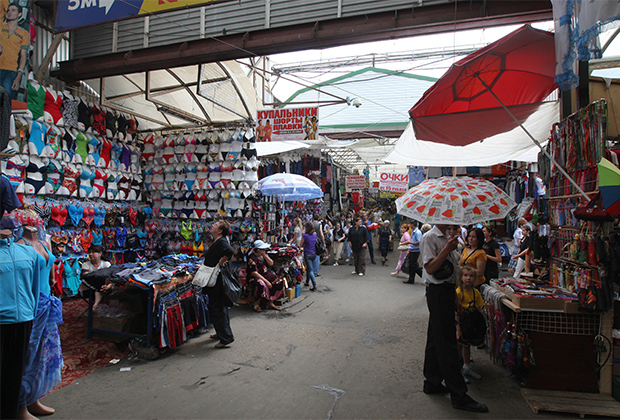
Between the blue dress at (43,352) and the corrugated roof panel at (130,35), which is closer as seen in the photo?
the blue dress at (43,352)

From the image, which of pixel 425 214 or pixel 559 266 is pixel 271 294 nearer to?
pixel 425 214

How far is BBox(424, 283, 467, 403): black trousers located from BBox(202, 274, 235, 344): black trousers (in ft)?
9.93

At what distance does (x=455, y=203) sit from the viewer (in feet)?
14.1

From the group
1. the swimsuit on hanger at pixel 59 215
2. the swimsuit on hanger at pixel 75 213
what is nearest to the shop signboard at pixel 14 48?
the swimsuit on hanger at pixel 59 215

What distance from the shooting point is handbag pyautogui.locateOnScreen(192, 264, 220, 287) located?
5.40 meters

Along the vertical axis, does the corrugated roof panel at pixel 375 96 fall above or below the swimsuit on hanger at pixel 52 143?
above

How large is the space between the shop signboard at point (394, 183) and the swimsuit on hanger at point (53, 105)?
47.3 ft

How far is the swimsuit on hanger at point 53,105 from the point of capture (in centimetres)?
725

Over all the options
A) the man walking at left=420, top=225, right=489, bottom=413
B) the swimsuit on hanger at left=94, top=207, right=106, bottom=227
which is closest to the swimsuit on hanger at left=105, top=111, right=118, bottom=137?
the swimsuit on hanger at left=94, top=207, right=106, bottom=227

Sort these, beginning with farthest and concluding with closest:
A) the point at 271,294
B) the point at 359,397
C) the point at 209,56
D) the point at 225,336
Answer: the point at 271,294, the point at 209,56, the point at 225,336, the point at 359,397

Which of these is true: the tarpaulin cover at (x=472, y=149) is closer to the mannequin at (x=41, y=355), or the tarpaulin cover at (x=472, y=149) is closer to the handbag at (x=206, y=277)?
the handbag at (x=206, y=277)

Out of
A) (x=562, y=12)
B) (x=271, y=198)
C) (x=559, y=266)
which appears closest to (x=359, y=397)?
(x=559, y=266)

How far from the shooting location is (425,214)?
13.8 ft

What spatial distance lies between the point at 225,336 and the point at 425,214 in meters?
3.39
